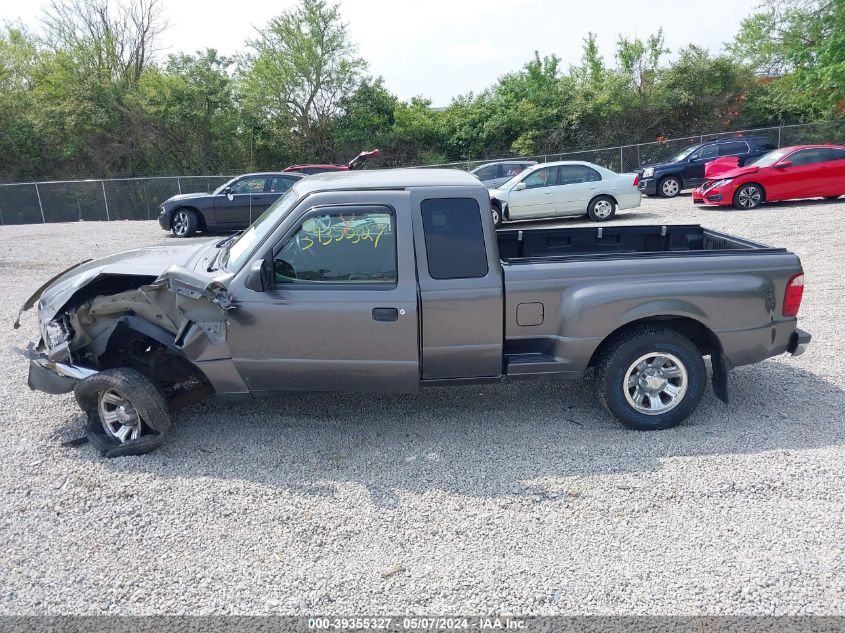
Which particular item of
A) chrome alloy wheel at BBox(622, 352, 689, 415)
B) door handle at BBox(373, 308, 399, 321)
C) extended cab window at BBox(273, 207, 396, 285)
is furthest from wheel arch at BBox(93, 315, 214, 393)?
chrome alloy wheel at BBox(622, 352, 689, 415)

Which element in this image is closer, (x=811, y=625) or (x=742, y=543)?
(x=811, y=625)

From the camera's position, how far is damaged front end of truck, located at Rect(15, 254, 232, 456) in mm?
4492

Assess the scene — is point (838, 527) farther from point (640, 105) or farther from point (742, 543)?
point (640, 105)

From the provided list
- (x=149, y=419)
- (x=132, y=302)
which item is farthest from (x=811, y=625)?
(x=132, y=302)

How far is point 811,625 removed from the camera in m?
2.87

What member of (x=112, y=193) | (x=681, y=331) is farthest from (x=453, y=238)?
(x=112, y=193)

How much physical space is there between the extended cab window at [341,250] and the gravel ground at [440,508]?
1.23m

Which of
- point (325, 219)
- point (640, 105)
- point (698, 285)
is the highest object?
point (640, 105)

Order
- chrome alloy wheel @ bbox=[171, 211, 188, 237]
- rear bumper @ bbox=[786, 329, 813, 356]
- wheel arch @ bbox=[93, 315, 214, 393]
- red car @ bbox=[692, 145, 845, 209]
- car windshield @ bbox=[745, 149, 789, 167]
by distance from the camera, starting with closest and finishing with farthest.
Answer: wheel arch @ bbox=[93, 315, 214, 393]
rear bumper @ bbox=[786, 329, 813, 356]
red car @ bbox=[692, 145, 845, 209]
car windshield @ bbox=[745, 149, 789, 167]
chrome alloy wheel @ bbox=[171, 211, 188, 237]

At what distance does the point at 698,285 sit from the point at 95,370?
4.46 meters

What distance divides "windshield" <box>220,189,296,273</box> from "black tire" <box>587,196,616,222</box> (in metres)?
11.9

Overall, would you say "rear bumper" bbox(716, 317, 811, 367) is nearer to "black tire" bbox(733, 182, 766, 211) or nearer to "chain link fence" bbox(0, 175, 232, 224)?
"black tire" bbox(733, 182, 766, 211)

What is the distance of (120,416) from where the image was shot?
4.66 metres

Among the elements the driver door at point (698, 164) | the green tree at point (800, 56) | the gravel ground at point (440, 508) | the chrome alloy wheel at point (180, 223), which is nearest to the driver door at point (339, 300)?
the gravel ground at point (440, 508)
